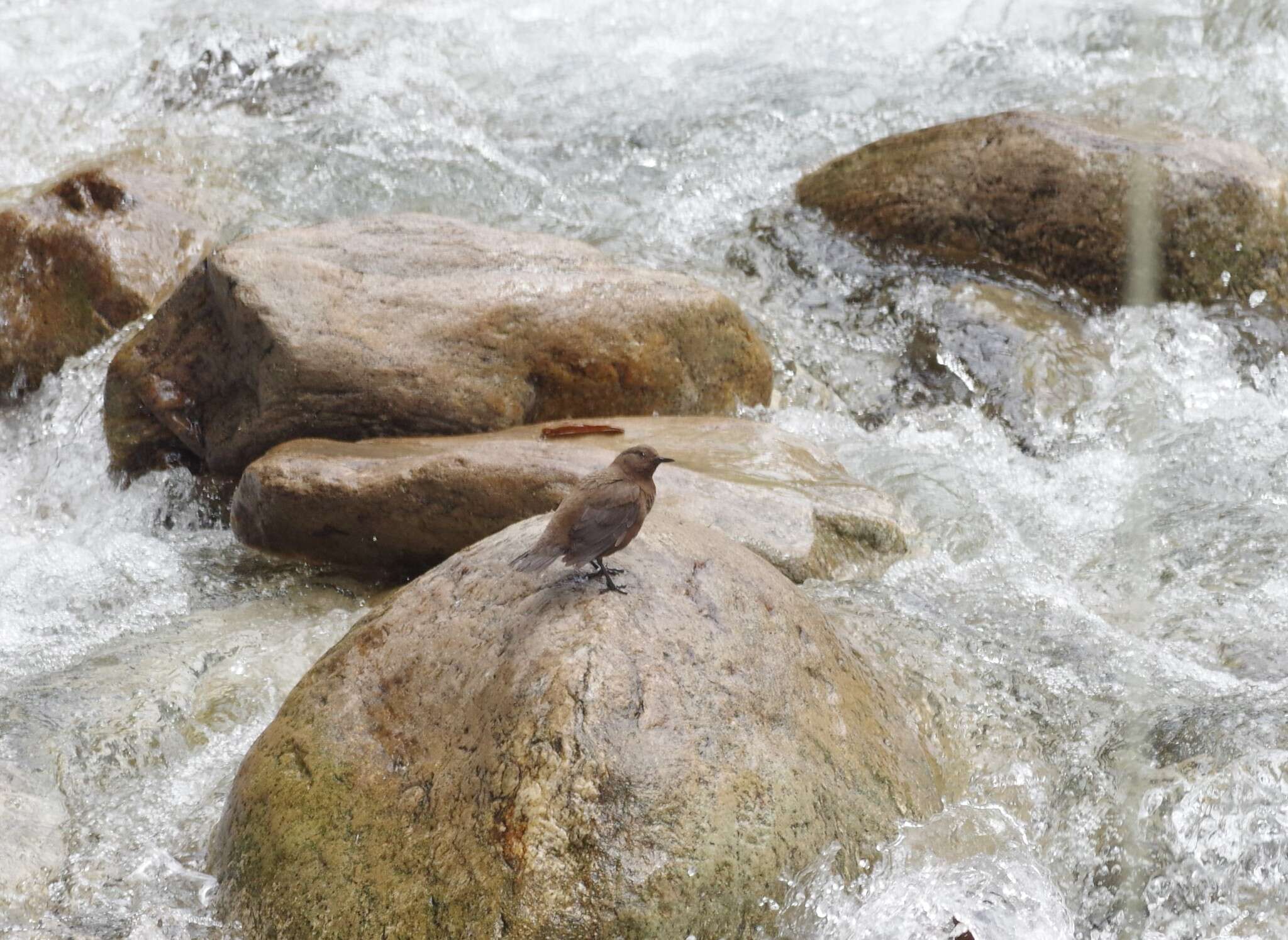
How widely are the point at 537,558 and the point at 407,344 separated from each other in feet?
7.12

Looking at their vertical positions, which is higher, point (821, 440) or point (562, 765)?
point (562, 765)

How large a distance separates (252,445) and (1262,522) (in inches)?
151

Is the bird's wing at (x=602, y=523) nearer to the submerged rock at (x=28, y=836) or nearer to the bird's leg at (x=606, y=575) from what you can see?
the bird's leg at (x=606, y=575)

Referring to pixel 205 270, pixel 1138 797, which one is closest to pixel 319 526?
pixel 205 270

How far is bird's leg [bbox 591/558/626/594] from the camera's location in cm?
308

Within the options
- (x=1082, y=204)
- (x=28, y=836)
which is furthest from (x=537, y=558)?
(x=1082, y=204)

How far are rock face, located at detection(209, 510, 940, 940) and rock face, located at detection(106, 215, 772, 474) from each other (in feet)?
5.70

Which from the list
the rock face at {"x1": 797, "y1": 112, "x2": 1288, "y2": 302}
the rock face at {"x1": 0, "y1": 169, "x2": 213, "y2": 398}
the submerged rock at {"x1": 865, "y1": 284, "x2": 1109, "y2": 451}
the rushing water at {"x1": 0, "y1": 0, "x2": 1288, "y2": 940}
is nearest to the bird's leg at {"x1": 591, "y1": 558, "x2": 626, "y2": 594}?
the rushing water at {"x1": 0, "y1": 0, "x2": 1288, "y2": 940}

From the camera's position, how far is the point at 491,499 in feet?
15.0

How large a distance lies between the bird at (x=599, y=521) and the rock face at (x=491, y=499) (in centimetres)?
129

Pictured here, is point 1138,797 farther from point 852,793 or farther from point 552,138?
point 552,138

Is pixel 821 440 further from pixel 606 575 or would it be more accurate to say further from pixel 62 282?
pixel 62 282

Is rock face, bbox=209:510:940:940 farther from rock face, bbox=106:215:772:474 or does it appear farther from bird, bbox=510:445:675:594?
rock face, bbox=106:215:772:474

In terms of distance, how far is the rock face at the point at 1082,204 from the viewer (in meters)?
6.56
